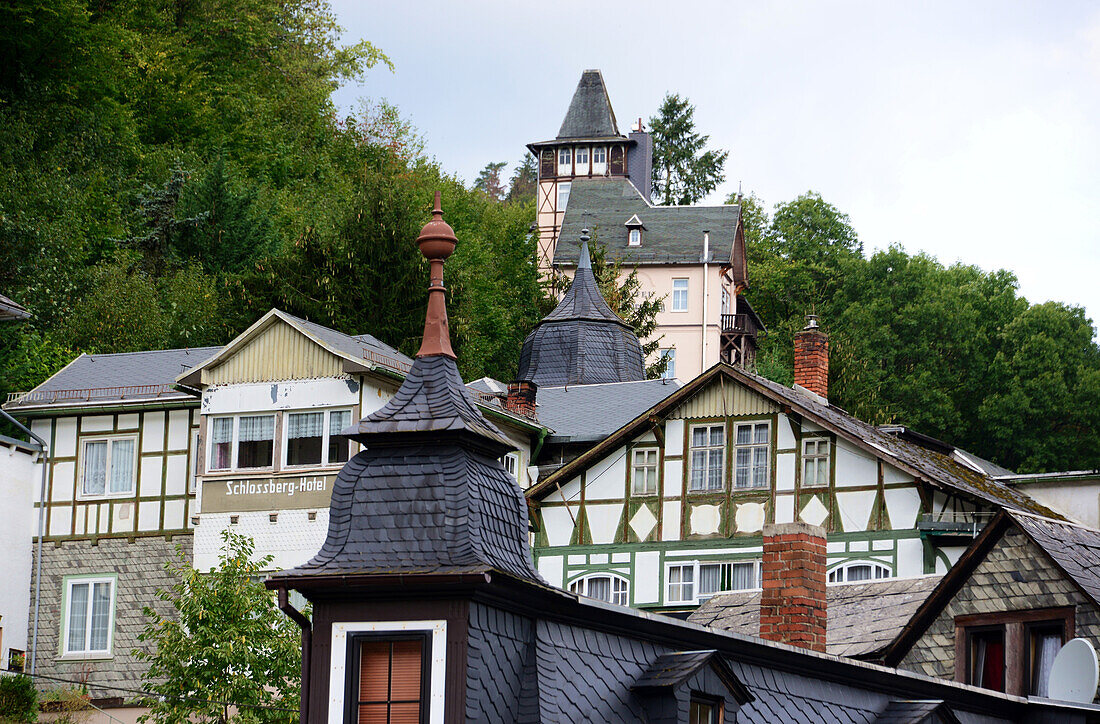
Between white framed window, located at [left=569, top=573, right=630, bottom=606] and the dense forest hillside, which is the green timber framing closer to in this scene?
white framed window, located at [left=569, top=573, right=630, bottom=606]

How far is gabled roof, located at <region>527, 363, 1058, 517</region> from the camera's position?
95.5ft

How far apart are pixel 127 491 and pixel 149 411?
1.60 meters

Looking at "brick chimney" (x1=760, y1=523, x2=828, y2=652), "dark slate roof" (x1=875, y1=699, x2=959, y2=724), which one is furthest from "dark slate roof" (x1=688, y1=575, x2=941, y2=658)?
"dark slate roof" (x1=875, y1=699, x2=959, y2=724)

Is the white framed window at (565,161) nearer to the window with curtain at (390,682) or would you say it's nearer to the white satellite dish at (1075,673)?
the white satellite dish at (1075,673)

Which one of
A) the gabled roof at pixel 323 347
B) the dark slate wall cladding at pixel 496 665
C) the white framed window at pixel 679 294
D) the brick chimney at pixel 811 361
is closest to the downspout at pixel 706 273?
the white framed window at pixel 679 294

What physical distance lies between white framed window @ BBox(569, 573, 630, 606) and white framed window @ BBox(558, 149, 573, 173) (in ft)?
173

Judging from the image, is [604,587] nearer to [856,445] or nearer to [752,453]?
[752,453]

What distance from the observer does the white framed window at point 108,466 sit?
1341 inches

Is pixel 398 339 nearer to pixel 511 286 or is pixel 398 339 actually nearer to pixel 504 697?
pixel 511 286

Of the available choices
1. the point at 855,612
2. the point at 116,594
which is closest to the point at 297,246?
the point at 116,594

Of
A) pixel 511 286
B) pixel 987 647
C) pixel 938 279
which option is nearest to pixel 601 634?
pixel 987 647

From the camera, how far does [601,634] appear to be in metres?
15.2

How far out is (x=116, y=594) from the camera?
109 feet

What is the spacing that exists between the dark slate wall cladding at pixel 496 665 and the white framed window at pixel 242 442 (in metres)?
18.8
